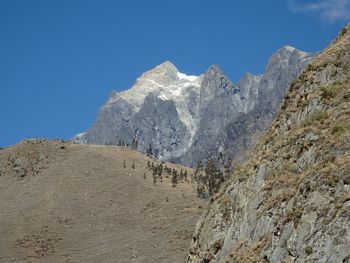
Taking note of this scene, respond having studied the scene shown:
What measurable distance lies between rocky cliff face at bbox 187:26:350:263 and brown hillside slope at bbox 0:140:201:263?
188ft

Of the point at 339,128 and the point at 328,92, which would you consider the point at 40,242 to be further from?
the point at 339,128

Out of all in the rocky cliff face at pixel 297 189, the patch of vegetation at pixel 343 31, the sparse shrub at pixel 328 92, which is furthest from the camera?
the patch of vegetation at pixel 343 31

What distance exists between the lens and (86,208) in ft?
391

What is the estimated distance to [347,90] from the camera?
90.2 ft

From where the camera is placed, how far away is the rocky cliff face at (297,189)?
2006 cm

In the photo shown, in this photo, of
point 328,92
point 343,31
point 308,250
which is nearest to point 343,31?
point 343,31

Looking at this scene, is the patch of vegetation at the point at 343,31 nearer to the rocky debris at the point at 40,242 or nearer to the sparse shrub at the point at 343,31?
the sparse shrub at the point at 343,31

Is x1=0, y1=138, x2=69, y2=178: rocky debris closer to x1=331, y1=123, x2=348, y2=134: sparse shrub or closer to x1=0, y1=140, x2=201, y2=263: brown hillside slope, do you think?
x1=0, y1=140, x2=201, y2=263: brown hillside slope

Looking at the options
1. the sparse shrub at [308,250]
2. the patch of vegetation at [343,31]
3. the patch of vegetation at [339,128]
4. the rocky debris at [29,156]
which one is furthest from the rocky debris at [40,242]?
the sparse shrub at [308,250]

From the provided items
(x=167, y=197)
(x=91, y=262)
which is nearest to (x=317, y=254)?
(x=91, y=262)

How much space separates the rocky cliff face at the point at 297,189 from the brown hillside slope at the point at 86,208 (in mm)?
57349

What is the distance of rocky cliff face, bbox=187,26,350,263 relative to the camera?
65.8 ft

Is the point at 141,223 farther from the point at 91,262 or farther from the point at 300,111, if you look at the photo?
the point at 300,111

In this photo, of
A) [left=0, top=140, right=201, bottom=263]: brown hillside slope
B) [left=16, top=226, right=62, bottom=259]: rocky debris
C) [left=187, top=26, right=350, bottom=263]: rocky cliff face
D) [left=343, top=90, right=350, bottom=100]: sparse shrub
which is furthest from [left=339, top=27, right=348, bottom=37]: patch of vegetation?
[left=16, top=226, right=62, bottom=259]: rocky debris
